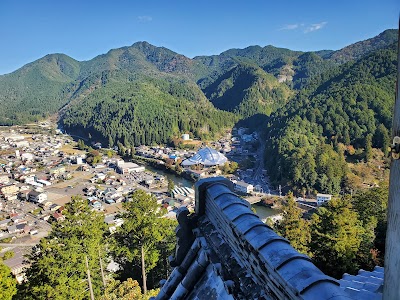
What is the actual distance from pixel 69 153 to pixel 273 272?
47328 millimetres

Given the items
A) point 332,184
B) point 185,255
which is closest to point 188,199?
point 332,184

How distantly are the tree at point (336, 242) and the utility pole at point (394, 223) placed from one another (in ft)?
22.8

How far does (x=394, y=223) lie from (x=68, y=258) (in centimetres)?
707

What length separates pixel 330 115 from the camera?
3691 centimetres

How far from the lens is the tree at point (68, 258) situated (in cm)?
631

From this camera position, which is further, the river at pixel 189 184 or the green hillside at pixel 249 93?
the green hillside at pixel 249 93

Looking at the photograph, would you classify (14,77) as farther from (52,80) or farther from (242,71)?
(242,71)

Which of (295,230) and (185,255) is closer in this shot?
(185,255)

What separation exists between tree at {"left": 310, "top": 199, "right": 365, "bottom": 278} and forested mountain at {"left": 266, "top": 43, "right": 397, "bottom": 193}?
1805 centimetres

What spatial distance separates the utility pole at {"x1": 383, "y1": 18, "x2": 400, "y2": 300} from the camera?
0.70m

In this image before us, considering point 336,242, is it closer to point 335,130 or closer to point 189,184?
point 189,184

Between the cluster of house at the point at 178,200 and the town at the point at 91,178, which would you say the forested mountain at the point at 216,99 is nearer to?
the town at the point at 91,178

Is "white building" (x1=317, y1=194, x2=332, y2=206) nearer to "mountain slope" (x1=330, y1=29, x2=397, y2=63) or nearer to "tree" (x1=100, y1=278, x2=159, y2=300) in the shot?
"tree" (x1=100, y1=278, x2=159, y2=300)

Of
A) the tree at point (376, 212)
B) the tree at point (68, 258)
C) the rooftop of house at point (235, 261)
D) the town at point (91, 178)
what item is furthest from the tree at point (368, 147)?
the rooftop of house at point (235, 261)
